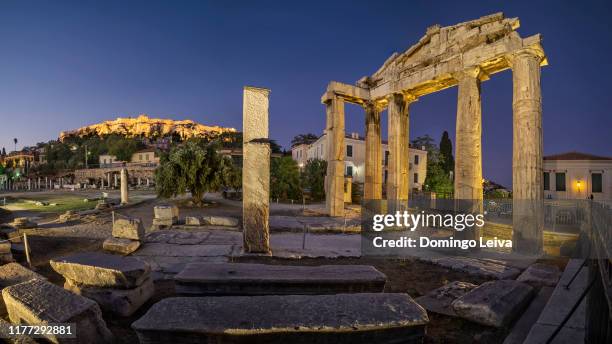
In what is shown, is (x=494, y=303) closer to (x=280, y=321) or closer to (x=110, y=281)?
(x=280, y=321)

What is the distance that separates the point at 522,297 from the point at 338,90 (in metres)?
11.5

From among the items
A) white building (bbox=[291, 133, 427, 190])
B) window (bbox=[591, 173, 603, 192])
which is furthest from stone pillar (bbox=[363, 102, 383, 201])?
window (bbox=[591, 173, 603, 192])

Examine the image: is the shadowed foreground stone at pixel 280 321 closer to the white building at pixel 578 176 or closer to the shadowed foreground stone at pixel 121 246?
the shadowed foreground stone at pixel 121 246

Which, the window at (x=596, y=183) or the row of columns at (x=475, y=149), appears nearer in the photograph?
the row of columns at (x=475, y=149)

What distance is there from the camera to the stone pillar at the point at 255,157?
6.18m

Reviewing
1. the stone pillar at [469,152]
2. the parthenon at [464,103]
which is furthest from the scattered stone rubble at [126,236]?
the stone pillar at [469,152]

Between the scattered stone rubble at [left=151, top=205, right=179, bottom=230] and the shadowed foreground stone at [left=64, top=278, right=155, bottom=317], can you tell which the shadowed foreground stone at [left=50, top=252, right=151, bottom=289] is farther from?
the scattered stone rubble at [left=151, top=205, right=179, bottom=230]

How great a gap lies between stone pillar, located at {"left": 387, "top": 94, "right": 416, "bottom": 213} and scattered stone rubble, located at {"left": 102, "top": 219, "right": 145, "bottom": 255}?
10019 mm

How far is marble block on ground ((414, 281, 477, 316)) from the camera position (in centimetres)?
395

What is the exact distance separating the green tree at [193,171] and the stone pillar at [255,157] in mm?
12181

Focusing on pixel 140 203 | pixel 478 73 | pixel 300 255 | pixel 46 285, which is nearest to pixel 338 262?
pixel 300 255

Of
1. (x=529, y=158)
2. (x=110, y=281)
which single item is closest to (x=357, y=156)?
(x=529, y=158)

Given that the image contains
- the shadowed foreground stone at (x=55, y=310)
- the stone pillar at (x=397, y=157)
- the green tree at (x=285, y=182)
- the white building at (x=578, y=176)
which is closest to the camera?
the shadowed foreground stone at (x=55, y=310)

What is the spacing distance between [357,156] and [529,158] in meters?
27.0
